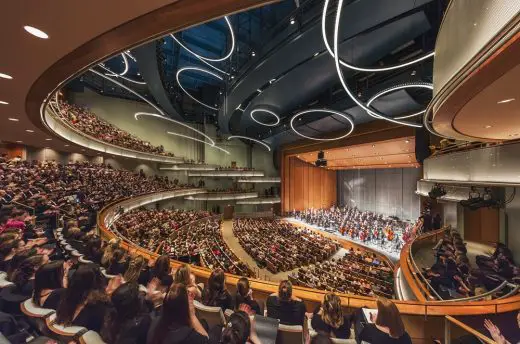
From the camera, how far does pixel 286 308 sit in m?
2.49

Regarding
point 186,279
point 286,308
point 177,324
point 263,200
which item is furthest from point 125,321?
point 263,200

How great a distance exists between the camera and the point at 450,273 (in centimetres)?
645

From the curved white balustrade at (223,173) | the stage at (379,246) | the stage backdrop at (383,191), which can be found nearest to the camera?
the stage at (379,246)

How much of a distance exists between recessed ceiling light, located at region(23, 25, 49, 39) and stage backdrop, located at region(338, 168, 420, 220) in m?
24.4

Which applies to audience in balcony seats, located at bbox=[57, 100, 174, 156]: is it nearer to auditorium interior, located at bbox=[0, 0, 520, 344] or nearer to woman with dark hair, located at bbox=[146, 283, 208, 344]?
auditorium interior, located at bbox=[0, 0, 520, 344]

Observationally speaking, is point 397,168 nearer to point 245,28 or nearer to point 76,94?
point 245,28

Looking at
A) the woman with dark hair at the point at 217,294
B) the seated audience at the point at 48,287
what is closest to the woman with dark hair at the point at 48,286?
the seated audience at the point at 48,287

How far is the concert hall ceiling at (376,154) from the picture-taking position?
15837mm

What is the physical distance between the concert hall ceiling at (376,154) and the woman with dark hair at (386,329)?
571 inches

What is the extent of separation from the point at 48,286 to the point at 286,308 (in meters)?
2.26

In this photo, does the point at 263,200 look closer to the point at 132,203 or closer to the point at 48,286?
the point at 132,203

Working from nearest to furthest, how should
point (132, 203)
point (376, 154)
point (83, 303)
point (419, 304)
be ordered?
point (83, 303)
point (419, 304)
point (132, 203)
point (376, 154)

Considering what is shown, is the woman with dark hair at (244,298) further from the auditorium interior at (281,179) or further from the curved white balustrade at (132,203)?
the curved white balustrade at (132,203)

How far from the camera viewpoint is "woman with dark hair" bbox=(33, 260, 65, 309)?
2.18 metres
